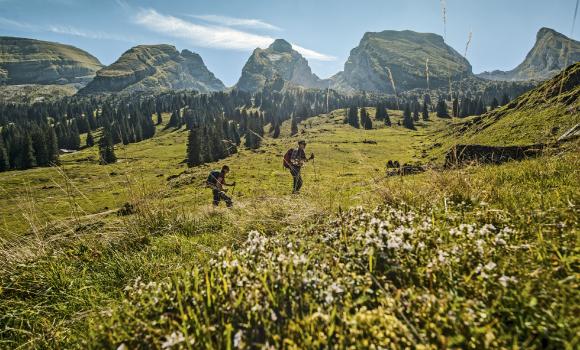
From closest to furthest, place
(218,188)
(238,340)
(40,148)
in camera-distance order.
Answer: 1. (238,340)
2. (218,188)
3. (40,148)

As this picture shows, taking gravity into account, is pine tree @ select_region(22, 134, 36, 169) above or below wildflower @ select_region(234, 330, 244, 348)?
below

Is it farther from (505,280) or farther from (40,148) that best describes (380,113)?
(505,280)

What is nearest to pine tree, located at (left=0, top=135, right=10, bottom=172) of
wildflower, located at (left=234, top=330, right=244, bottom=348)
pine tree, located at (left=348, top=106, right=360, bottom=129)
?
pine tree, located at (left=348, top=106, right=360, bottom=129)

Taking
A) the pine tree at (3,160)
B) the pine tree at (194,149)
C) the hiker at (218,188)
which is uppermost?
the hiker at (218,188)

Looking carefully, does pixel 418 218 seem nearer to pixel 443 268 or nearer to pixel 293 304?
pixel 443 268

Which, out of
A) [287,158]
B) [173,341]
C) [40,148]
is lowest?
[40,148]

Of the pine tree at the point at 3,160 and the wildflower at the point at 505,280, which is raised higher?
the wildflower at the point at 505,280

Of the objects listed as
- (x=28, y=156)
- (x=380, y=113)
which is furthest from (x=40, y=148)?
(x=380, y=113)

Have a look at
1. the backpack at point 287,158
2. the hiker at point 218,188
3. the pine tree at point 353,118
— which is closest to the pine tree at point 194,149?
the pine tree at point 353,118

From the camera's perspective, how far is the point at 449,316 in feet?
7.66

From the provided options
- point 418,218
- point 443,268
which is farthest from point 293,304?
point 418,218

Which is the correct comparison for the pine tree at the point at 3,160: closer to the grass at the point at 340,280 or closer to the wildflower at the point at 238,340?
the grass at the point at 340,280

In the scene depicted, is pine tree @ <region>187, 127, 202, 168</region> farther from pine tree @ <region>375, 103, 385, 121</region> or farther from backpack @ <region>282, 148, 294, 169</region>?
pine tree @ <region>375, 103, 385, 121</region>

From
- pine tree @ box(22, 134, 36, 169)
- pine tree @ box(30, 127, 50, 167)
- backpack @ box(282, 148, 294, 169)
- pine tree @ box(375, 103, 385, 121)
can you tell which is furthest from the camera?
pine tree @ box(375, 103, 385, 121)
